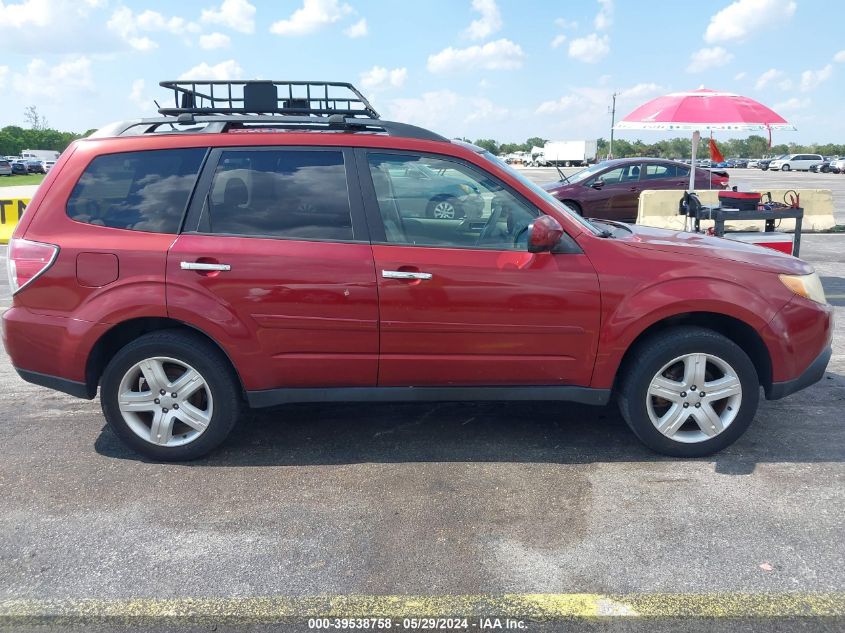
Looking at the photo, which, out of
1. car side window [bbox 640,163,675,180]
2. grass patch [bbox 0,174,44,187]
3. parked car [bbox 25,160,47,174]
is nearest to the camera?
car side window [bbox 640,163,675,180]

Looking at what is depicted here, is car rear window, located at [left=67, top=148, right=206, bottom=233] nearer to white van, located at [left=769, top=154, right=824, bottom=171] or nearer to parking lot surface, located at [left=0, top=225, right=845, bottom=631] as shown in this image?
parking lot surface, located at [left=0, top=225, right=845, bottom=631]

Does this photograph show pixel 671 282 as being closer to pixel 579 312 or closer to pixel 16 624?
pixel 579 312

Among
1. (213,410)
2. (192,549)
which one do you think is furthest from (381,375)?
(192,549)

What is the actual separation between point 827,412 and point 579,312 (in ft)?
6.97

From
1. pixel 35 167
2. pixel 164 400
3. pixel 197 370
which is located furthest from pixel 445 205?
pixel 35 167

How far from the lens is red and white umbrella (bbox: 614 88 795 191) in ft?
27.5

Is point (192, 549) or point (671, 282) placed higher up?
point (671, 282)

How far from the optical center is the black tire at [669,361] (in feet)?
12.7

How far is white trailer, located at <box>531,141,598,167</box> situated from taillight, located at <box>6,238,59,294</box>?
68.7 meters

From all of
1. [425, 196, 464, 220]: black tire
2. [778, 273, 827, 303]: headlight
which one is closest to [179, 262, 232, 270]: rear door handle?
[425, 196, 464, 220]: black tire

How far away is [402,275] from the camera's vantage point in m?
3.78

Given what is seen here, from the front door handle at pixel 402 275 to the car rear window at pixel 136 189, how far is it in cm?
117

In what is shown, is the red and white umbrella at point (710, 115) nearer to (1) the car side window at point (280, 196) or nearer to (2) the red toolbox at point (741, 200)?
(2) the red toolbox at point (741, 200)

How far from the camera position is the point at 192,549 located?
3.16 metres
